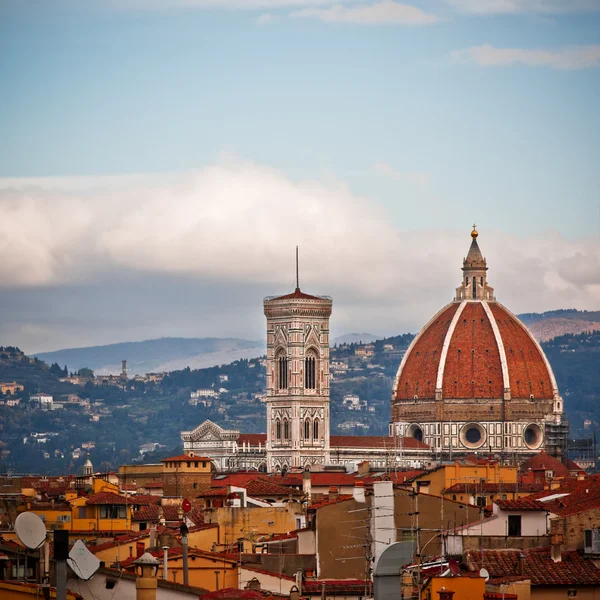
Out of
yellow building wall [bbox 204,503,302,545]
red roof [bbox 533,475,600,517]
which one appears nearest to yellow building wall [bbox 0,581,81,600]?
red roof [bbox 533,475,600,517]

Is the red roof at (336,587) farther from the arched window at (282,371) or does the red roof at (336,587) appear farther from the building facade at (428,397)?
the arched window at (282,371)

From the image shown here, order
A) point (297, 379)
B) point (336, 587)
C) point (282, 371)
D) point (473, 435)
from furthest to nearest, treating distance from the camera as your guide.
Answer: point (473, 435) < point (282, 371) < point (297, 379) < point (336, 587)

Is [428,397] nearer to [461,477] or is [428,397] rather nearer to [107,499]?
[461,477]

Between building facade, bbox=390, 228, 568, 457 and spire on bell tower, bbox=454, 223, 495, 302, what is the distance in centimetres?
185

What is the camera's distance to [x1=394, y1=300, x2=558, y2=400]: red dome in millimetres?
162875

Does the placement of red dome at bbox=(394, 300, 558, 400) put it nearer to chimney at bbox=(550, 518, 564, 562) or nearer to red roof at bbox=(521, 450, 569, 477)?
red roof at bbox=(521, 450, 569, 477)

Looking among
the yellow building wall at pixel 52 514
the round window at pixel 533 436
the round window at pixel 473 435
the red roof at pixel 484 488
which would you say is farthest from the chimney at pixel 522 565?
the round window at pixel 533 436

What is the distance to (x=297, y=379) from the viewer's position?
15712 centimetres

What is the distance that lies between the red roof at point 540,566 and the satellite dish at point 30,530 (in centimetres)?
729

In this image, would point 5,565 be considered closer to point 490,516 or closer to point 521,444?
point 490,516

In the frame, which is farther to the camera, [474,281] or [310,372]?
[474,281]

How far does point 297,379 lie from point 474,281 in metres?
18.8

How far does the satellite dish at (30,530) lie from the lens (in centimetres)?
3072

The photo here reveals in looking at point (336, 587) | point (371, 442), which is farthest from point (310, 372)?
point (336, 587)
